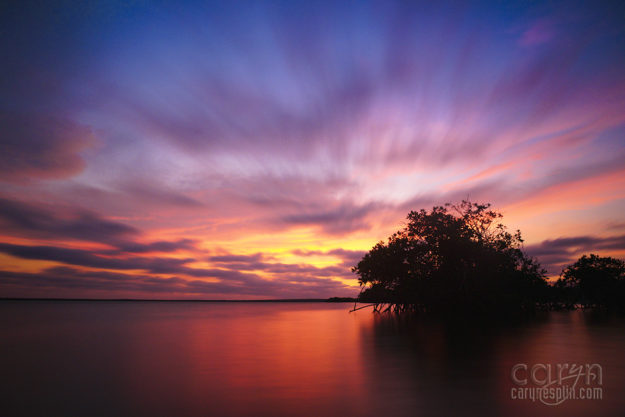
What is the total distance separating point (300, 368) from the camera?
14.5m

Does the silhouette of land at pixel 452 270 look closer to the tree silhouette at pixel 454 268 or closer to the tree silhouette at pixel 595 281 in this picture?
the tree silhouette at pixel 454 268

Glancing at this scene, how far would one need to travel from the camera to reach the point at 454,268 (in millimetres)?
45031

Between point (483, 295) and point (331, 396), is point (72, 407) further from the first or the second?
point (483, 295)

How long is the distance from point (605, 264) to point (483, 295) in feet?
141

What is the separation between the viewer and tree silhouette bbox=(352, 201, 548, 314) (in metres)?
43.1

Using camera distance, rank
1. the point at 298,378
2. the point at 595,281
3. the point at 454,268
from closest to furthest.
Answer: the point at 298,378 → the point at 454,268 → the point at 595,281

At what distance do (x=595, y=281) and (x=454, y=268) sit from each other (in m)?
41.6

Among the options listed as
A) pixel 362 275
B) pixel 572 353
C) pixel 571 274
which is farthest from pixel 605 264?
pixel 572 353

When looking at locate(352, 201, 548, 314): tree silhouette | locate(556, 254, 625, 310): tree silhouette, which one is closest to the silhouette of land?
locate(352, 201, 548, 314): tree silhouette

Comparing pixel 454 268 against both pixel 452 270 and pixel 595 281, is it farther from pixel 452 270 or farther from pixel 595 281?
pixel 595 281

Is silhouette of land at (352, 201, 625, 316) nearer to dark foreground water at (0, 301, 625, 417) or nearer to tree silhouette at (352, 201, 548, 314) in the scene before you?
tree silhouette at (352, 201, 548, 314)

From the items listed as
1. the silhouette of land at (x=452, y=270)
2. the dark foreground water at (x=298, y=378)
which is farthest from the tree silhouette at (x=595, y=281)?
the dark foreground water at (x=298, y=378)

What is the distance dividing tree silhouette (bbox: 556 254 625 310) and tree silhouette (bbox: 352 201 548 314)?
23519 mm

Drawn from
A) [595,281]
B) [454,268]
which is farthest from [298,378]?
[595,281]
